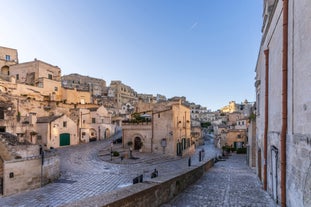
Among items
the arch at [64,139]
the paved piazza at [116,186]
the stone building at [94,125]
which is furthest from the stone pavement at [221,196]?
the stone building at [94,125]

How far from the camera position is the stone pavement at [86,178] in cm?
1168

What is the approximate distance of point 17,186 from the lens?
13227 millimetres

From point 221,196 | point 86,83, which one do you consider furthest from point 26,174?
point 86,83

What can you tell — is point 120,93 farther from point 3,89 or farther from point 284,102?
point 284,102

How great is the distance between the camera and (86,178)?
15.6m

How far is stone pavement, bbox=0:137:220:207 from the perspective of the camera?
11.7 m

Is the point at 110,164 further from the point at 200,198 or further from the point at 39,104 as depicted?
the point at 39,104

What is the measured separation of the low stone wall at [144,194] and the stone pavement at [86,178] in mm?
940

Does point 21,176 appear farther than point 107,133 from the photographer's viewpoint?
No

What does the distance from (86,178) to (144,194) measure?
10.6 metres

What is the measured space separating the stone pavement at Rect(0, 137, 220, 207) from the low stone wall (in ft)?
3.08

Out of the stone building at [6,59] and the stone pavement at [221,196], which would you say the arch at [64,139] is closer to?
the stone pavement at [221,196]

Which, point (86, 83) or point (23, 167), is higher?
point (86, 83)

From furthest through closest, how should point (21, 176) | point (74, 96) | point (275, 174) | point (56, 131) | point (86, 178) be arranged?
point (74, 96), point (56, 131), point (86, 178), point (21, 176), point (275, 174)
